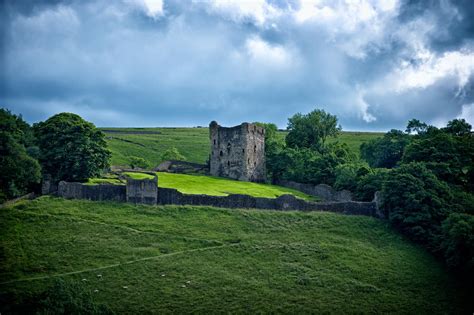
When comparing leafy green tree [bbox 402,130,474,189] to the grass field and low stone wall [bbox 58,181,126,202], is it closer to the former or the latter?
low stone wall [bbox 58,181,126,202]

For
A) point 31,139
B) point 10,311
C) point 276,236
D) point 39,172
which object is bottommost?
point 10,311

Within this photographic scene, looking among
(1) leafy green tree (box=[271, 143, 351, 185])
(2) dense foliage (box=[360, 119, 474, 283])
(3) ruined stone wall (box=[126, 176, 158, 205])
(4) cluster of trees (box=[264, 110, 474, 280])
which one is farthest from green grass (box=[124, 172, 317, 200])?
(2) dense foliage (box=[360, 119, 474, 283])

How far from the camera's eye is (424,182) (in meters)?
49.4

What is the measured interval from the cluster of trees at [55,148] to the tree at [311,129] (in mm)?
40905

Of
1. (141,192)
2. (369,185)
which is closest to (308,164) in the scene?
(369,185)

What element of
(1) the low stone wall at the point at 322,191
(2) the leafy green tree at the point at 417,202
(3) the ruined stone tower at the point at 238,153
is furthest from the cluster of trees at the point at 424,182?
(3) the ruined stone tower at the point at 238,153

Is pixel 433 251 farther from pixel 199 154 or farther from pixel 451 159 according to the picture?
pixel 199 154

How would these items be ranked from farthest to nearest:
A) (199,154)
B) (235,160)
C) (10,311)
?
(199,154), (235,160), (10,311)

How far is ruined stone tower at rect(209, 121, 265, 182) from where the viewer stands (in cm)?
7656

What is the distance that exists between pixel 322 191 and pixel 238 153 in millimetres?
15349

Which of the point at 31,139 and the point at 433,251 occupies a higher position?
the point at 31,139

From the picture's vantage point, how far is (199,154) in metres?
126

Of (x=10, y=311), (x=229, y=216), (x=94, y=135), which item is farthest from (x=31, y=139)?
(x=10, y=311)

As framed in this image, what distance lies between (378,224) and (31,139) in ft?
120
